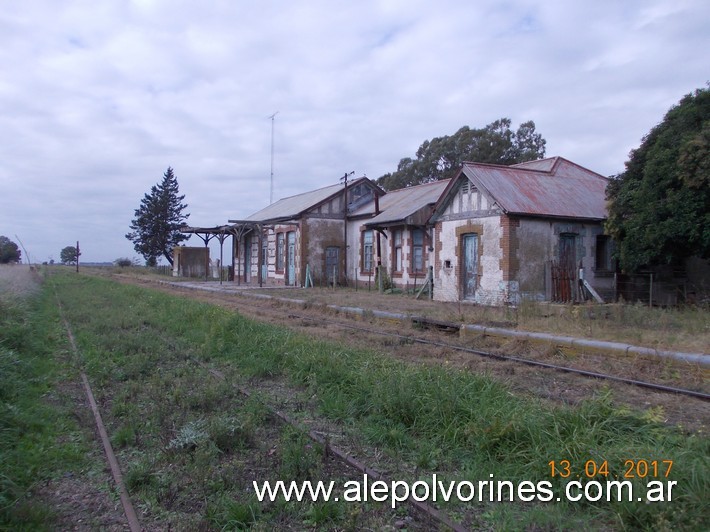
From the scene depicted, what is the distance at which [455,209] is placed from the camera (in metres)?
19.5

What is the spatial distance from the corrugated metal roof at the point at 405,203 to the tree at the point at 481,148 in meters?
16.7

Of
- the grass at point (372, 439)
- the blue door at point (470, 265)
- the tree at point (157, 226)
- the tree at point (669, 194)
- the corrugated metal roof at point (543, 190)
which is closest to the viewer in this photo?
the grass at point (372, 439)

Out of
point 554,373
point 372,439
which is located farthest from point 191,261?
point 372,439

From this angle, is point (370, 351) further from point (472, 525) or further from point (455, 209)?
point (455, 209)

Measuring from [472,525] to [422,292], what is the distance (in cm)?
1799

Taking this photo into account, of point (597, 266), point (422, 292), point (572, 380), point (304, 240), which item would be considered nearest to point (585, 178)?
point (597, 266)

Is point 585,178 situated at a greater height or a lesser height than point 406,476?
greater

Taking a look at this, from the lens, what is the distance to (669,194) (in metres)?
14.9

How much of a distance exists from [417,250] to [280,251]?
41.4 feet

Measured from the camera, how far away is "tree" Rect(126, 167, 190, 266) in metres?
66.4

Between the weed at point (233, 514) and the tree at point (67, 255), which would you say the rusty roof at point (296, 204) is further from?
the tree at point (67, 255)

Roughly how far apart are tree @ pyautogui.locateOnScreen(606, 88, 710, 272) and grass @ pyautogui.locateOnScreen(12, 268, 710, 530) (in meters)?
10.7

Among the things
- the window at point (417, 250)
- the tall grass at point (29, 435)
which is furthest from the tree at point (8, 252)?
the tall grass at point (29, 435)

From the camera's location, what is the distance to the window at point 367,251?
1128 inches
